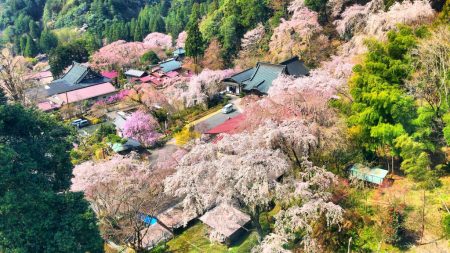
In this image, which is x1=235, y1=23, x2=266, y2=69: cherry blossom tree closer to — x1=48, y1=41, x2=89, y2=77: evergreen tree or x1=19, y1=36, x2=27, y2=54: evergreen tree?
x1=48, y1=41, x2=89, y2=77: evergreen tree

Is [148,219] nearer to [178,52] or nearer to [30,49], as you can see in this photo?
[178,52]

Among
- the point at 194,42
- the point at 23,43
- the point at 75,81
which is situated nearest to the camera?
the point at 194,42

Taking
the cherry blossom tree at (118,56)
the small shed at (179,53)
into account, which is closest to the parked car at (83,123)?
the cherry blossom tree at (118,56)

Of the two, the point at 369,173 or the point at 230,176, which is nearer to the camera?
the point at 230,176

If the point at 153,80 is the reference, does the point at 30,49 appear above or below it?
below

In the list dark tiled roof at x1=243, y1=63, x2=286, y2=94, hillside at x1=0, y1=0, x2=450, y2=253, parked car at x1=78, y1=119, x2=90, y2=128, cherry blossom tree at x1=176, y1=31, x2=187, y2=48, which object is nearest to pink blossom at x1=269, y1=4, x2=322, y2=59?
dark tiled roof at x1=243, y1=63, x2=286, y2=94

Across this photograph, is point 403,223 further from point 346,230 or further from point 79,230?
point 79,230

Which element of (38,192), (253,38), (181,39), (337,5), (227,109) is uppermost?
(337,5)

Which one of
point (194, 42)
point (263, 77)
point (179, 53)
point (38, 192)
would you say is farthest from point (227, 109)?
point (179, 53)

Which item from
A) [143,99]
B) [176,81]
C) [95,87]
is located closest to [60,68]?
[95,87]
